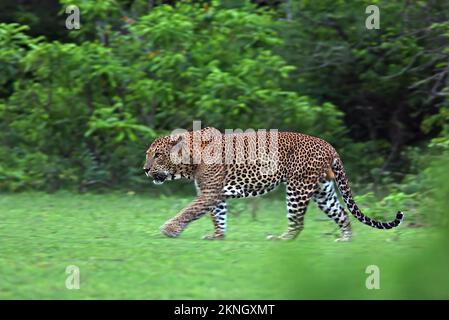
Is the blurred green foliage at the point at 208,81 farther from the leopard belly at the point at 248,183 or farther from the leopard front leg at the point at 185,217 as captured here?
the leopard front leg at the point at 185,217

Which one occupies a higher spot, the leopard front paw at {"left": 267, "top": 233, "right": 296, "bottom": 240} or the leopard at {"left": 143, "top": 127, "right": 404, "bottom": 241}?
the leopard at {"left": 143, "top": 127, "right": 404, "bottom": 241}

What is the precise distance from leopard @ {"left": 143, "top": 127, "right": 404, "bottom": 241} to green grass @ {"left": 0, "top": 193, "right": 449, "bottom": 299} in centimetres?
28

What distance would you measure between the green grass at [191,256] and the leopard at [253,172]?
28 centimetres

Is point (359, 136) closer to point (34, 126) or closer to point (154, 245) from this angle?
point (34, 126)

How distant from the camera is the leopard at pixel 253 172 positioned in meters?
10.8

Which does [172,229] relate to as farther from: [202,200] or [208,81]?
[208,81]

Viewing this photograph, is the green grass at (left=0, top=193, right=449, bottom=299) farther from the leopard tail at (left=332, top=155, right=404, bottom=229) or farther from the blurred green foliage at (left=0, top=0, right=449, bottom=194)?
the blurred green foliage at (left=0, top=0, right=449, bottom=194)

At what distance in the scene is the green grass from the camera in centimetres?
612

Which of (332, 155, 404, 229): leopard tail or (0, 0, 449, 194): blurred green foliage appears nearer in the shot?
(332, 155, 404, 229): leopard tail

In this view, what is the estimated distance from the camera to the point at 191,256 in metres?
9.53

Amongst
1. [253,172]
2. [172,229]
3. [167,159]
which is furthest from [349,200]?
[167,159]
